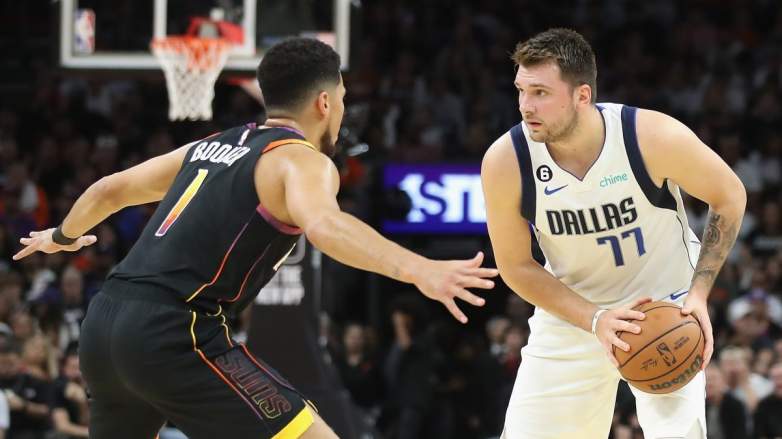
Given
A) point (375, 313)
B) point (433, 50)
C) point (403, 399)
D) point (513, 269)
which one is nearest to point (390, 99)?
point (433, 50)

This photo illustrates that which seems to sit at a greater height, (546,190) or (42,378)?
(546,190)

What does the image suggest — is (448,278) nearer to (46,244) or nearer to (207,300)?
(207,300)

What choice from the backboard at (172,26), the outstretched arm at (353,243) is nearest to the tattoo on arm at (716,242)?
the outstretched arm at (353,243)

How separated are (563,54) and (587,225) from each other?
0.70 metres

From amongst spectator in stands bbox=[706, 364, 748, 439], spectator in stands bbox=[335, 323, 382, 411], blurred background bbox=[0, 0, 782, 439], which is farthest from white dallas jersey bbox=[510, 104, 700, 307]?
spectator in stands bbox=[335, 323, 382, 411]

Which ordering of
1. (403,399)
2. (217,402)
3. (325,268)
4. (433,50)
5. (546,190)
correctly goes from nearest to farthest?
(217,402), (546,190), (403,399), (325,268), (433,50)

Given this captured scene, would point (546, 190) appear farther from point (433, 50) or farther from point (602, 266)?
point (433, 50)

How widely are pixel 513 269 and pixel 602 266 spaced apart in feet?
1.19

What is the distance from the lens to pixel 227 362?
4066mm

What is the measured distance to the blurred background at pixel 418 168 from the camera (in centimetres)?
988

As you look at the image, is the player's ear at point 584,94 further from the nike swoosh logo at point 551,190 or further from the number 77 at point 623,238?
the number 77 at point 623,238

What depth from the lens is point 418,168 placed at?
12820 millimetres

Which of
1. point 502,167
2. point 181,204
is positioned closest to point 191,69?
point 502,167

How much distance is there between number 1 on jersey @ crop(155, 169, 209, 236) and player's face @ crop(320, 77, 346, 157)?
1.55ft
